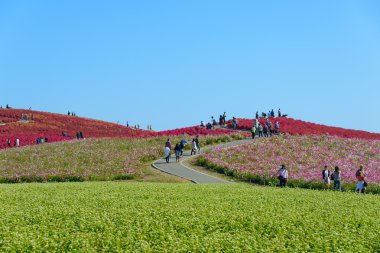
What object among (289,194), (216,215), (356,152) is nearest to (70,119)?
(356,152)

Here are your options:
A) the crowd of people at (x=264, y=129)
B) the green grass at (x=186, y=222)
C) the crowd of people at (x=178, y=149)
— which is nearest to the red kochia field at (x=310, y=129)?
the crowd of people at (x=264, y=129)

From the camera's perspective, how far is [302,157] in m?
43.1

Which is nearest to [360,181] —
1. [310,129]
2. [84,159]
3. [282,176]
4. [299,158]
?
[282,176]

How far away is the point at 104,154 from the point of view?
45.2m

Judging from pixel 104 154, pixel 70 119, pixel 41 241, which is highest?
pixel 70 119

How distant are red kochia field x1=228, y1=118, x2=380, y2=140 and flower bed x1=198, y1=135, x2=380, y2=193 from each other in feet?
20.8

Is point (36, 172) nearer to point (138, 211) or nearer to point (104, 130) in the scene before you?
point (138, 211)

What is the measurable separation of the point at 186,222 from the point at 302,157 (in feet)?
87.6

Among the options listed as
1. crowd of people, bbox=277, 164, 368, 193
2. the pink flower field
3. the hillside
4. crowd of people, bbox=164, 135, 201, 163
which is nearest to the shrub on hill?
crowd of people, bbox=164, 135, 201, 163

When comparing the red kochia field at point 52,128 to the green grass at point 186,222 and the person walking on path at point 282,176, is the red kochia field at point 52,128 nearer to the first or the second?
the person walking on path at point 282,176

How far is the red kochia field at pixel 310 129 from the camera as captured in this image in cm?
5825

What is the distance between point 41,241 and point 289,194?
16.0 meters

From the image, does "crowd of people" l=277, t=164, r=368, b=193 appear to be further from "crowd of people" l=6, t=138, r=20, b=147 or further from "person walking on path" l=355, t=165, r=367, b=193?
"crowd of people" l=6, t=138, r=20, b=147

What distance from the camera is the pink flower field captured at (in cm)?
3781
